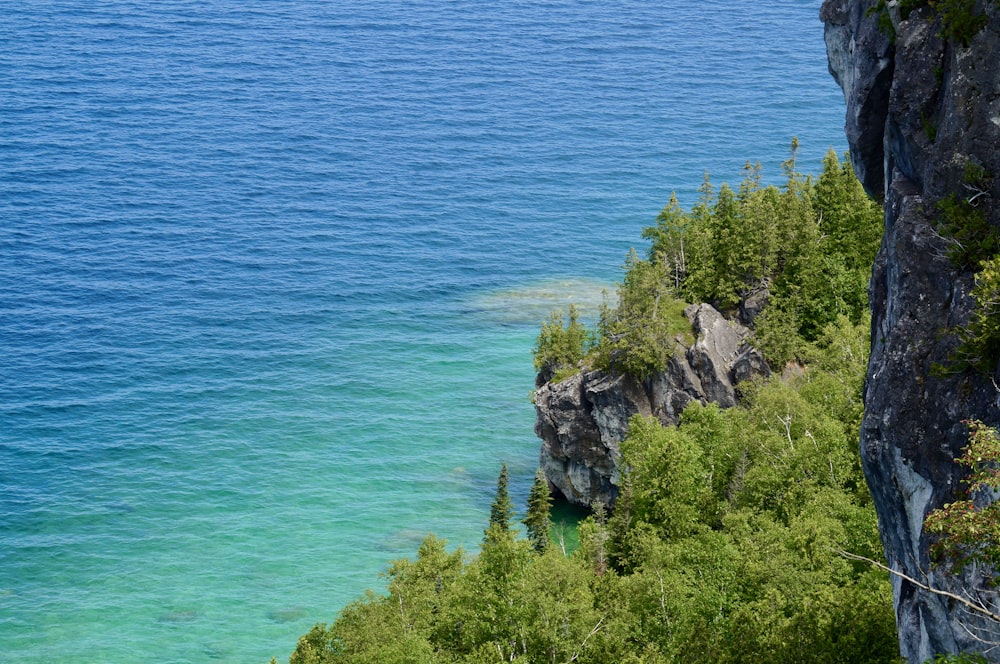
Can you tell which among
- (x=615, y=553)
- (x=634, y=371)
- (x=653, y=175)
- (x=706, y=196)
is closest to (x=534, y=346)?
(x=706, y=196)

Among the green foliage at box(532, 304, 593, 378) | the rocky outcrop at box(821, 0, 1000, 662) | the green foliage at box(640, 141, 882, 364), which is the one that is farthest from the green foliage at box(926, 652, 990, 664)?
the green foliage at box(532, 304, 593, 378)

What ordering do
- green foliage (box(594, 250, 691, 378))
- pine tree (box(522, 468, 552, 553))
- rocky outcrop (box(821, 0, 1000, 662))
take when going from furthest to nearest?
1. green foliage (box(594, 250, 691, 378))
2. pine tree (box(522, 468, 552, 553))
3. rocky outcrop (box(821, 0, 1000, 662))

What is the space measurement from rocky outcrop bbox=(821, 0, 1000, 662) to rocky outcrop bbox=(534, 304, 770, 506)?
5703 centimetres

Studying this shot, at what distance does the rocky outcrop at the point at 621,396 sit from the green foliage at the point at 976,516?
2613 inches

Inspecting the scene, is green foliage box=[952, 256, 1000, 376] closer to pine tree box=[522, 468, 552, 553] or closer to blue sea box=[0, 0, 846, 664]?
pine tree box=[522, 468, 552, 553]

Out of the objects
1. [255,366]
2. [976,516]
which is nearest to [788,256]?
[255,366]

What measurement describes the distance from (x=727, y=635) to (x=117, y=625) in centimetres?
5572

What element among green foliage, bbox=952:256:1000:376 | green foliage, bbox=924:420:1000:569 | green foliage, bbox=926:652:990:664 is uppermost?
green foliage, bbox=952:256:1000:376

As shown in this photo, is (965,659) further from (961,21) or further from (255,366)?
(255,366)

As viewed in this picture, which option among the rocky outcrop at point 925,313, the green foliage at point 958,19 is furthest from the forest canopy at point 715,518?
the green foliage at point 958,19

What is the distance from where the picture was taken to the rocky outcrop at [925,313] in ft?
115

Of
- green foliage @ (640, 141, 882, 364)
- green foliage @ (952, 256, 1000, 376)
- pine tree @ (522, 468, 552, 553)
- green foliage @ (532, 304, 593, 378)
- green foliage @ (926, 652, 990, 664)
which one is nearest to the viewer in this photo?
green foliage @ (926, 652, 990, 664)

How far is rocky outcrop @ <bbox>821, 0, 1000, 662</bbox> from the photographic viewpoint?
3491 centimetres

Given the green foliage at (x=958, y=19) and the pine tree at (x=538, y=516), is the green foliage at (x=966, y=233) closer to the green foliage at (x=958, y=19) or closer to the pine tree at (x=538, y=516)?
the green foliage at (x=958, y=19)
